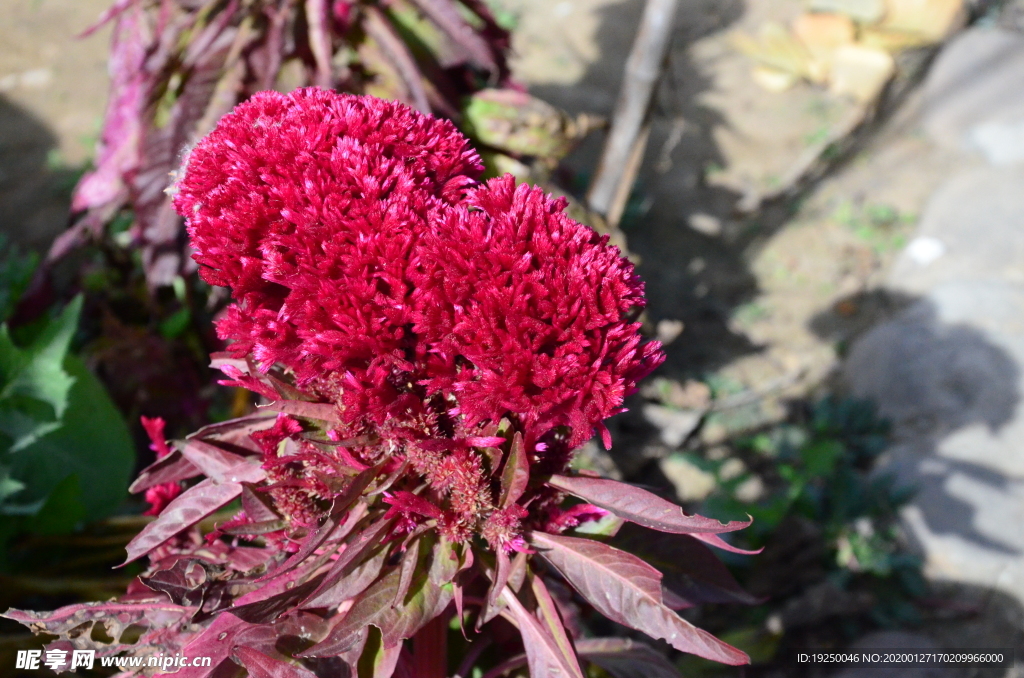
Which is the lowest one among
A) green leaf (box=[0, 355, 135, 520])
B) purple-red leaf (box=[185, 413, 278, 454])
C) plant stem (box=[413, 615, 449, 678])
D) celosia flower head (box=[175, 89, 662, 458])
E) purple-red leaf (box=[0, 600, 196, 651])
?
green leaf (box=[0, 355, 135, 520])

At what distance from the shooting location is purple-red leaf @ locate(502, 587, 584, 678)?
912mm

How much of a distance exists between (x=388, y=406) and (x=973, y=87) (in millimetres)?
4922

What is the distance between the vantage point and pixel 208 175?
0.83 m

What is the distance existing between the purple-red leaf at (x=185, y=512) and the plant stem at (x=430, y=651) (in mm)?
319

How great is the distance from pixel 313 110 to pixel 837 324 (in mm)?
3199

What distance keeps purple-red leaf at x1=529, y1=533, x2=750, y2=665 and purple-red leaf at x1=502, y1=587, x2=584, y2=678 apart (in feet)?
0.24

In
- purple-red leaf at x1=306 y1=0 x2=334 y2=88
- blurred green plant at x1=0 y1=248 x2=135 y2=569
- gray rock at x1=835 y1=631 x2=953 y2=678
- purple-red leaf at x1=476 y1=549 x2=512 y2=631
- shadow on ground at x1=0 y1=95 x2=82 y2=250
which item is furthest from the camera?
shadow on ground at x1=0 y1=95 x2=82 y2=250

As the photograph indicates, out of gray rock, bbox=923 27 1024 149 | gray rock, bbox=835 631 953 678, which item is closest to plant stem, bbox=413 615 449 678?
gray rock, bbox=835 631 953 678

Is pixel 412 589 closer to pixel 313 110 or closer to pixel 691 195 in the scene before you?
pixel 313 110

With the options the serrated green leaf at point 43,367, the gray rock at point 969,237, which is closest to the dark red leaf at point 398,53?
the serrated green leaf at point 43,367

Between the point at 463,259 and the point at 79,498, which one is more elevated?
the point at 463,259

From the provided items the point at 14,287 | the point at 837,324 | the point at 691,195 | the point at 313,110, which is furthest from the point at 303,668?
the point at 691,195

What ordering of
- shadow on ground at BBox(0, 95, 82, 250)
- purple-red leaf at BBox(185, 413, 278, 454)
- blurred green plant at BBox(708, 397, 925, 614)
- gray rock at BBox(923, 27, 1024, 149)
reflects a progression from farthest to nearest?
1. gray rock at BBox(923, 27, 1024, 149)
2. shadow on ground at BBox(0, 95, 82, 250)
3. blurred green plant at BBox(708, 397, 925, 614)
4. purple-red leaf at BBox(185, 413, 278, 454)

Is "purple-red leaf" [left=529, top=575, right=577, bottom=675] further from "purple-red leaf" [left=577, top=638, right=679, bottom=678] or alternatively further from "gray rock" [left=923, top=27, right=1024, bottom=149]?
"gray rock" [left=923, top=27, right=1024, bottom=149]
